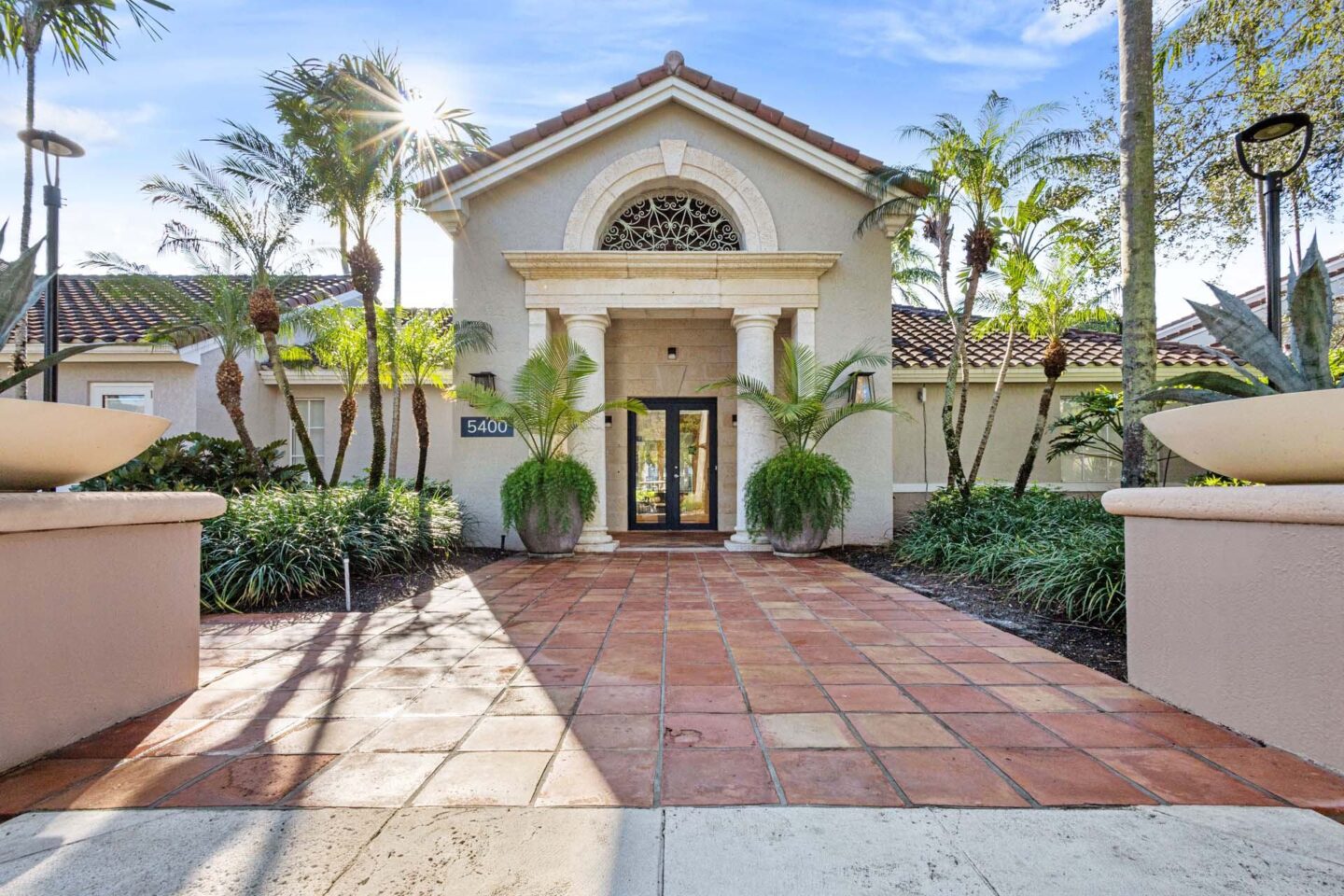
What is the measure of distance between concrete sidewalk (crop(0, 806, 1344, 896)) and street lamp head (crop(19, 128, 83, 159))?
8130 mm

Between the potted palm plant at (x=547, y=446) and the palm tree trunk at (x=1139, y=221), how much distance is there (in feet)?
18.7

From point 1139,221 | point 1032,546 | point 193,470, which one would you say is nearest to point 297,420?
point 193,470

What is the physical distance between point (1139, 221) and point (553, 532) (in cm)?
728

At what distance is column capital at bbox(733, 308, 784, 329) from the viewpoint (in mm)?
9344

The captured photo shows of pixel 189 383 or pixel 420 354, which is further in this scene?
pixel 189 383

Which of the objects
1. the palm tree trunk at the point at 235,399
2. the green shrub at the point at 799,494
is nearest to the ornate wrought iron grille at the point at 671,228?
the green shrub at the point at 799,494

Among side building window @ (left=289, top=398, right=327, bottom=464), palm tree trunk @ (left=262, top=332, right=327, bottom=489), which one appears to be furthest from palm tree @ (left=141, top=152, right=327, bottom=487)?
side building window @ (left=289, top=398, right=327, bottom=464)

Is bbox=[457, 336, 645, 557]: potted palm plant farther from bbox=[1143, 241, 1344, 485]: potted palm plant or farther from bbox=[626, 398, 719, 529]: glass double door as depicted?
bbox=[1143, 241, 1344, 485]: potted palm plant

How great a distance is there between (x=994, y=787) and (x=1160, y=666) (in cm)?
165

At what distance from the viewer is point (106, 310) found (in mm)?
13062

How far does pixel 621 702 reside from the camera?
10.5 ft

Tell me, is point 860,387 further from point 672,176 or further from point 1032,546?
point 672,176

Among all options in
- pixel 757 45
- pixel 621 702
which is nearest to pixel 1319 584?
pixel 621 702

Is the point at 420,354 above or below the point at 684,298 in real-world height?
below
